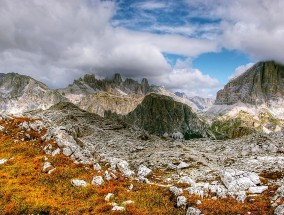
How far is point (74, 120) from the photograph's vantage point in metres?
109

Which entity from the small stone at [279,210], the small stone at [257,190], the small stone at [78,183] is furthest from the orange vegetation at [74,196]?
the small stone at [257,190]

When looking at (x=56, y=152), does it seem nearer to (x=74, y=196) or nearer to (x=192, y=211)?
(x=74, y=196)

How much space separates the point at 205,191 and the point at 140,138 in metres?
72.1

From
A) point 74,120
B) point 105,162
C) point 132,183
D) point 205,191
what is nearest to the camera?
point 205,191

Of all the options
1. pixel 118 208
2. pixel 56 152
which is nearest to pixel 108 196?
pixel 118 208

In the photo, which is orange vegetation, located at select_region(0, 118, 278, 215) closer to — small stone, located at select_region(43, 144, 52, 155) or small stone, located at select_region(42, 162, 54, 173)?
small stone, located at select_region(42, 162, 54, 173)

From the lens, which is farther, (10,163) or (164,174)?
(164,174)

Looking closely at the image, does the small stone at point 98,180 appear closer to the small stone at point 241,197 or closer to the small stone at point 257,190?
the small stone at point 241,197

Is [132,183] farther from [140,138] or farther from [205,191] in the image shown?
[140,138]

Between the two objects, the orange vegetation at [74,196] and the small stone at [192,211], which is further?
the orange vegetation at [74,196]

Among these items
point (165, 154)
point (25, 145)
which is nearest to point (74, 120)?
point (165, 154)

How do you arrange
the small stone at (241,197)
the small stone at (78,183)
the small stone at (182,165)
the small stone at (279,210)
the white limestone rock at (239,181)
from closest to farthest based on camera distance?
the small stone at (279,210) < the small stone at (241,197) < the white limestone rock at (239,181) < the small stone at (78,183) < the small stone at (182,165)

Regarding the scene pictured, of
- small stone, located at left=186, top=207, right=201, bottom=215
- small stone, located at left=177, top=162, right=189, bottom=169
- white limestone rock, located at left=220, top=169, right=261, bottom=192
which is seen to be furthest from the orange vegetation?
small stone, located at left=177, top=162, right=189, bottom=169

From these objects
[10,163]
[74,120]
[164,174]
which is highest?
[74,120]
